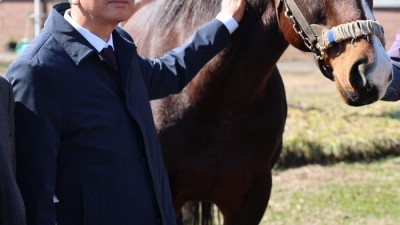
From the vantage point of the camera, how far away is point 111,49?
2.61 metres

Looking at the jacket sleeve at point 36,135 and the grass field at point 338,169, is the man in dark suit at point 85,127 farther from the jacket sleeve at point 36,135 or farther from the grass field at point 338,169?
the grass field at point 338,169

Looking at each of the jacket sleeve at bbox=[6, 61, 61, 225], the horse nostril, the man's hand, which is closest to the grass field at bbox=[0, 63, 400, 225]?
the man's hand

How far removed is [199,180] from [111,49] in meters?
1.32

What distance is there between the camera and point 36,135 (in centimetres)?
235

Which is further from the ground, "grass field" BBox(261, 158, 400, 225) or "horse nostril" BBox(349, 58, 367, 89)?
"horse nostril" BBox(349, 58, 367, 89)

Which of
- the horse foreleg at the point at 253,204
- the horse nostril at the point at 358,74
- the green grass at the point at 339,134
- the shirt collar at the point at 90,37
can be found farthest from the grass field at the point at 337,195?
the shirt collar at the point at 90,37

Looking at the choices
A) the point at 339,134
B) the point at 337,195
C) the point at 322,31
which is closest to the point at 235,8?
the point at 322,31

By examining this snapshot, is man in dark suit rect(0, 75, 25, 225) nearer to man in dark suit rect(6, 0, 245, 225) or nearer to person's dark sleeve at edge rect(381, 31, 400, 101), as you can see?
man in dark suit rect(6, 0, 245, 225)

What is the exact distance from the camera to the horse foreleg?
13.1ft

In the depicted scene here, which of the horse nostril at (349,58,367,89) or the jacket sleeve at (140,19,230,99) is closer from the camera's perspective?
the horse nostril at (349,58,367,89)

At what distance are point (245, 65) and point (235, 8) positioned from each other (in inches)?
13.9

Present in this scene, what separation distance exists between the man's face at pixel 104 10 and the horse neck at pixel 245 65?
104 cm

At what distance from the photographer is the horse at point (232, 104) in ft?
10.8

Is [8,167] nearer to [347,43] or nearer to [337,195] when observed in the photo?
[347,43]
